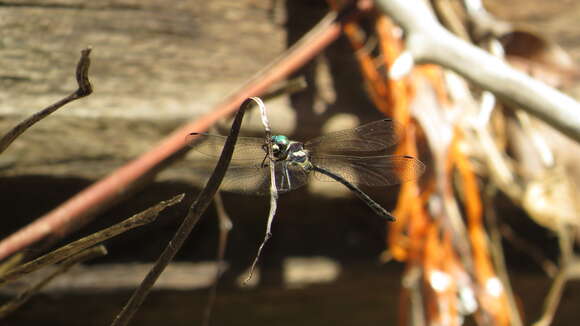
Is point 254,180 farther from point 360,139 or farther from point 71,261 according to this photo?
point 71,261

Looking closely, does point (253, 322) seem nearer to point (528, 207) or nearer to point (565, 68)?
point (528, 207)

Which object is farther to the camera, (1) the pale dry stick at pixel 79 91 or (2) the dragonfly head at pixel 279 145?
(2) the dragonfly head at pixel 279 145

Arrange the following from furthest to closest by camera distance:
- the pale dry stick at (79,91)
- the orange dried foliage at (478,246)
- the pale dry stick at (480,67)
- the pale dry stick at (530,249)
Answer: the pale dry stick at (530,249) → the orange dried foliage at (478,246) → the pale dry stick at (480,67) → the pale dry stick at (79,91)

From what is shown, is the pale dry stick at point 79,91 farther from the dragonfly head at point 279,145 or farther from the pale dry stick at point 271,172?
the dragonfly head at point 279,145

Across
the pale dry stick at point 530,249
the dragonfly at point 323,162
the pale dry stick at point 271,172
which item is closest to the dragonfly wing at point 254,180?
the dragonfly at point 323,162

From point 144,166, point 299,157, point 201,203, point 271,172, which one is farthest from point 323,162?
point 201,203

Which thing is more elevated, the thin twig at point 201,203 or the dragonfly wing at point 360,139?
the thin twig at point 201,203

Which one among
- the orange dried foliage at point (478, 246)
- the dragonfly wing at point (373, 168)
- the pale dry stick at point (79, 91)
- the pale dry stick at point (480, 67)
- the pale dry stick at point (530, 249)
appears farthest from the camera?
the pale dry stick at point (530, 249)
